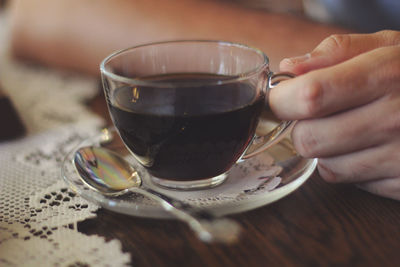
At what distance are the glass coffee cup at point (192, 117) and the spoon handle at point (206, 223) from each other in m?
0.07

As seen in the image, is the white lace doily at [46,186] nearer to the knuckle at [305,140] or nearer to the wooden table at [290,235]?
the wooden table at [290,235]

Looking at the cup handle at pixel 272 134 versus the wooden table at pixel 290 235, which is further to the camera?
the cup handle at pixel 272 134

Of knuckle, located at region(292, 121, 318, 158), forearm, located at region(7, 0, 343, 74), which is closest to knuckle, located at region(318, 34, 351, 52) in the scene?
knuckle, located at region(292, 121, 318, 158)

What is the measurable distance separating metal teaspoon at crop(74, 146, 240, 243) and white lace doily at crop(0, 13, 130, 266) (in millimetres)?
33

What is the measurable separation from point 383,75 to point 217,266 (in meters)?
0.28

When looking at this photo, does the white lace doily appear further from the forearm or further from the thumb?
the thumb

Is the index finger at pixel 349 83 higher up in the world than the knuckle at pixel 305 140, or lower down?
higher up

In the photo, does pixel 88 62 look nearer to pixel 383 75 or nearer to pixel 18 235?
pixel 18 235

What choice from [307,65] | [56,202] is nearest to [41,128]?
[56,202]

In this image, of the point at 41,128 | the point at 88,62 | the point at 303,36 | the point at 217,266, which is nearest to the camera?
the point at 217,266

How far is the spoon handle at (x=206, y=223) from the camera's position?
0.43 meters

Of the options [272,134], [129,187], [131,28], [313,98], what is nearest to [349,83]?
[313,98]

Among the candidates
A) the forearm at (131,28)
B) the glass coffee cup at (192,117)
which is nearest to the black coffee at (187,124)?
the glass coffee cup at (192,117)

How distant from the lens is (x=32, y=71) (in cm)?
117
